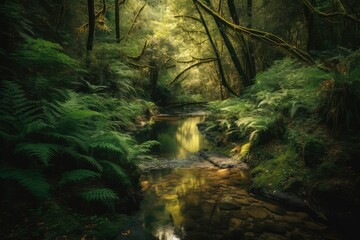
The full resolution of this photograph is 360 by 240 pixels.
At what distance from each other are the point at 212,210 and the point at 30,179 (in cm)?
306

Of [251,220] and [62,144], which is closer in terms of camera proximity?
[62,144]

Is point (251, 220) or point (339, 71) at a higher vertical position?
point (339, 71)

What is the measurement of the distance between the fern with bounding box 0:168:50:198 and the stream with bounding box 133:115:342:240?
1901 mm

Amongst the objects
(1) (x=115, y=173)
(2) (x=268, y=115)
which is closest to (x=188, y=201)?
(1) (x=115, y=173)

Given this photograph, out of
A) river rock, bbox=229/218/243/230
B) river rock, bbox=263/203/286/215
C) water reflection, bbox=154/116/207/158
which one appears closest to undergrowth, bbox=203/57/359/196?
river rock, bbox=263/203/286/215

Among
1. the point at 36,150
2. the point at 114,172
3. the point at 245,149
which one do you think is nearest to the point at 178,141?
the point at 245,149

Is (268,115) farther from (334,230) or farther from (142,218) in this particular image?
(142,218)

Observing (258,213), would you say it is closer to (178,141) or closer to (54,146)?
(54,146)

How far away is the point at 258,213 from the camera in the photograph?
4.50m

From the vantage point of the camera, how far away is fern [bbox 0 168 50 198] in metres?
2.63

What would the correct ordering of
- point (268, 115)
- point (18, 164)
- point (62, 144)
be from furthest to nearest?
point (268, 115) → point (62, 144) → point (18, 164)

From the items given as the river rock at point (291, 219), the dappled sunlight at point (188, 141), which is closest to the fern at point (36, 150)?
the river rock at point (291, 219)

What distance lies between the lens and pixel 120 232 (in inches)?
131

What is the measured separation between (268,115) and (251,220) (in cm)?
406
